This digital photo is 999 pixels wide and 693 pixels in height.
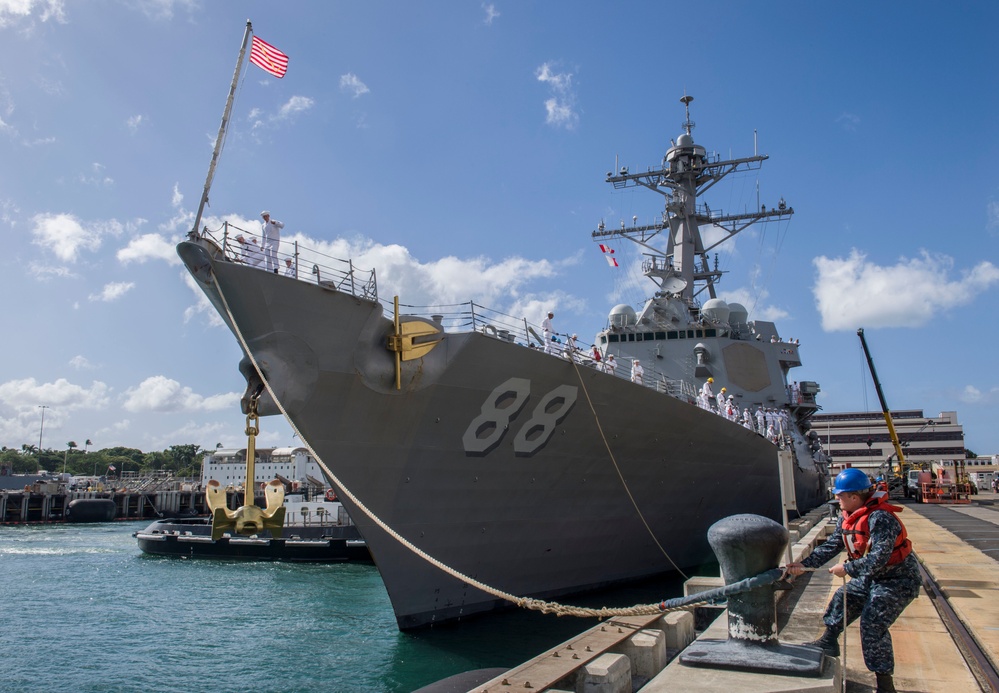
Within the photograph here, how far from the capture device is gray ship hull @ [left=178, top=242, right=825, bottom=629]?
281 inches

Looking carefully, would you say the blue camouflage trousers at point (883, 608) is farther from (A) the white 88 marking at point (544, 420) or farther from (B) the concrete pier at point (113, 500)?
(B) the concrete pier at point (113, 500)

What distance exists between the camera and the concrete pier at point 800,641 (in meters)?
3.05

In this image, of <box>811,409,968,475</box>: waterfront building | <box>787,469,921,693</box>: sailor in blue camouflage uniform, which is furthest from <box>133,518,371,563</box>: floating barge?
<box>811,409,968,475</box>: waterfront building

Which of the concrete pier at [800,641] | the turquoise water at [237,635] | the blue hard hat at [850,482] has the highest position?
the blue hard hat at [850,482]

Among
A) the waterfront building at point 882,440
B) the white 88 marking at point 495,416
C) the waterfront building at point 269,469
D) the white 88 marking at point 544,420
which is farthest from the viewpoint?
the waterfront building at point 882,440

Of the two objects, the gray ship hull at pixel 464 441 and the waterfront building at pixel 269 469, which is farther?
the waterfront building at pixel 269 469

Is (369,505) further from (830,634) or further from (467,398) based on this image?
(830,634)

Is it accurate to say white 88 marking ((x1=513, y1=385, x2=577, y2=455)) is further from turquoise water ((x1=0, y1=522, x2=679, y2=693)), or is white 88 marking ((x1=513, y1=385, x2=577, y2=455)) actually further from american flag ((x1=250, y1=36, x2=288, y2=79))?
american flag ((x1=250, y1=36, x2=288, y2=79))

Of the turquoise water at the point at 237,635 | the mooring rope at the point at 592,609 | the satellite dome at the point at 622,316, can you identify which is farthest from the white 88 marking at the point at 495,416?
the satellite dome at the point at 622,316

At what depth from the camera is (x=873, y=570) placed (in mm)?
2938

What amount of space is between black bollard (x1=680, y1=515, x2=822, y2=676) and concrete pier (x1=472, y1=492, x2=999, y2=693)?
5 centimetres

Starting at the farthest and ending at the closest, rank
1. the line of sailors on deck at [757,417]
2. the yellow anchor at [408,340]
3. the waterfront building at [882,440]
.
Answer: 1. the waterfront building at [882,440]
2. the line of sailors on deck at [757,417]
3. the yellow anchor at [408,340]

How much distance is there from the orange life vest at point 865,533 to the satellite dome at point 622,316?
1435 centimetres

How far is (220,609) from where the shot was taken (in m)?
12.9
